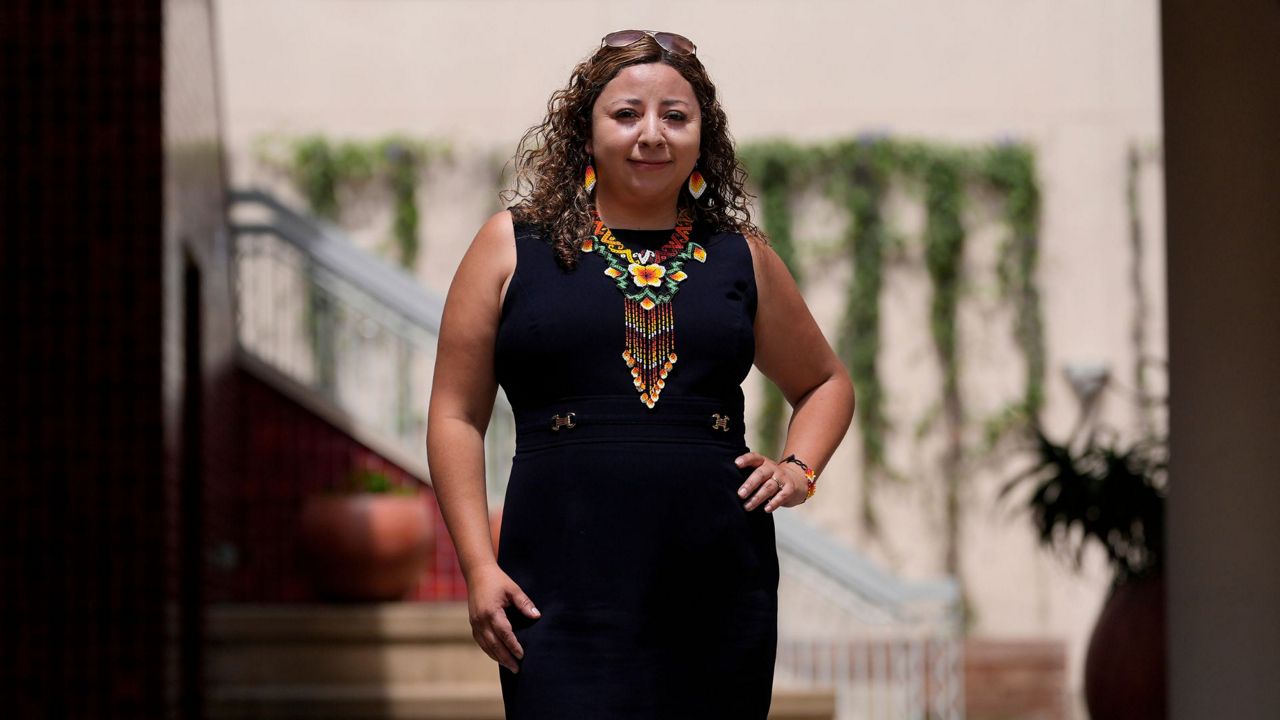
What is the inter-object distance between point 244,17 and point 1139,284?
18.8ft

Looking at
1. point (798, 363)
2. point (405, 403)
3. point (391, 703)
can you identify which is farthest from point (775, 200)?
point (798, 363)

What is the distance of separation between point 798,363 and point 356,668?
15.6 ft

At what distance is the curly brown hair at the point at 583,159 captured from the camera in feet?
7.10

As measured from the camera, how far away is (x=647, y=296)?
2123 millimetres

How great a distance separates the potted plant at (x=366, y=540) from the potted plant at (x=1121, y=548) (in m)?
2.59

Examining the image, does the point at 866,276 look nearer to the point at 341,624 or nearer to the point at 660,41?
the point at 341,624

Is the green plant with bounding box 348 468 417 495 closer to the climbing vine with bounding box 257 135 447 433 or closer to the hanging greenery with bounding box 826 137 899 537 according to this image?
the climbing vine with bounding box 257 135 447 433

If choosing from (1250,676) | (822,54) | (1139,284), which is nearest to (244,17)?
(822,54)

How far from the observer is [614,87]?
214 centimetres

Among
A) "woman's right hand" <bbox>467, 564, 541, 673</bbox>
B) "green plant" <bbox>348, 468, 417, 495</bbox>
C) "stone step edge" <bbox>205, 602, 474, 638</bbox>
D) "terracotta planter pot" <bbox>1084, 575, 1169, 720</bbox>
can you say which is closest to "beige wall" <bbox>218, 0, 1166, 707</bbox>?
"green plant" <bbox>348, 468, 417, 495</bbox>

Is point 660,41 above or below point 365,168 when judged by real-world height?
below

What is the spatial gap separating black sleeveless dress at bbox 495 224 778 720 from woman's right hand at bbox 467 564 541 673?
2 centimetres

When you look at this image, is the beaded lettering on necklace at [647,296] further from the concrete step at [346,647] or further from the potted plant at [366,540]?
the potted plant at [366,540]

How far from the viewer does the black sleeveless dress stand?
6.67 ft
